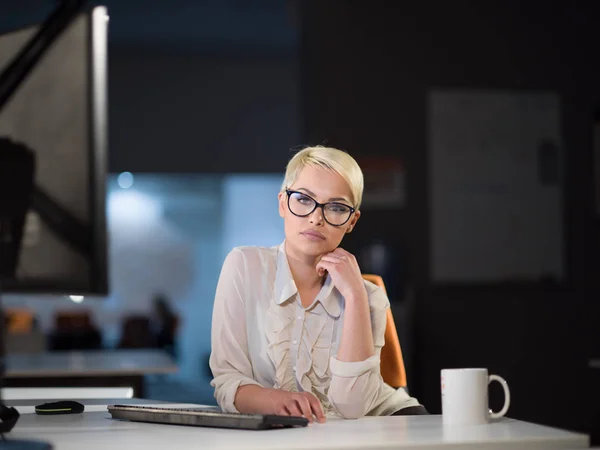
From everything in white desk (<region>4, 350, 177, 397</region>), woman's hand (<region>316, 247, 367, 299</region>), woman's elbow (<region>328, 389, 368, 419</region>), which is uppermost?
woman's hand (<region>316, 247, 367, 299</region>)

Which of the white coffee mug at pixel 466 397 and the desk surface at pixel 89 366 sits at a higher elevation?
the white coffee mug at pixel 466 397

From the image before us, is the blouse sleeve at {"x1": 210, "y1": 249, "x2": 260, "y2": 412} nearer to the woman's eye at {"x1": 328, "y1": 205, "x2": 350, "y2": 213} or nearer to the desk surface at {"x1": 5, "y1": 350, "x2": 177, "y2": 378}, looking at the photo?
the woman's eye at {"x1": 328, "y1": 205, "x2": 350, "y2": 213}

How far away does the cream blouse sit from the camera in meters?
2.11

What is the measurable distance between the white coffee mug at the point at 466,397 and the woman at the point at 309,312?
1.18 feet

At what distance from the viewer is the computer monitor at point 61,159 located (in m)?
1.58

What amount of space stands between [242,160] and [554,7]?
14.3 ft

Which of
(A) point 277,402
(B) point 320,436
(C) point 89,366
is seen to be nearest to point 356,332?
(A) point 277,402

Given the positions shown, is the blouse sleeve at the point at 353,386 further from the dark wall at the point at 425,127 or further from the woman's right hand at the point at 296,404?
Result: the dark wall at the point at 425,127

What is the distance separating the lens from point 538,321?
541cm

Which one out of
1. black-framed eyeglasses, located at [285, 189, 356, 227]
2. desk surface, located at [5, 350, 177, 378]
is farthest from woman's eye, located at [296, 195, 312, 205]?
desk surface, located at [5, 350, 177, 378]

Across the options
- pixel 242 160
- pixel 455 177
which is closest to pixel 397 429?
pixel 455 177

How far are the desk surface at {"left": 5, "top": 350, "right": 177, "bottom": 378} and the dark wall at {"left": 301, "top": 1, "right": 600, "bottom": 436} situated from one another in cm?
165

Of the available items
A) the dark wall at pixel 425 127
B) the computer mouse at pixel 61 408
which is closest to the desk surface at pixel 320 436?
the computer mouse at pixel 61 408

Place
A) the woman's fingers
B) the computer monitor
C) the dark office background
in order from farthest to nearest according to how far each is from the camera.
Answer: the dark office background → the woman's fingers → the computer monitor
